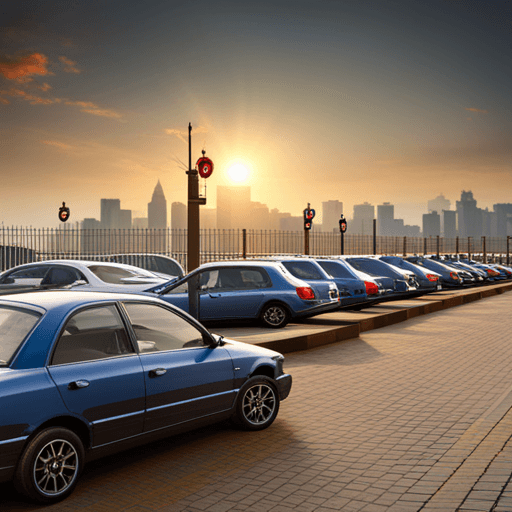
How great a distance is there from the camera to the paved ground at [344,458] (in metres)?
4.57

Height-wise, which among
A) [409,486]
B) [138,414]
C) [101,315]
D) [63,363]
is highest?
[101,315]

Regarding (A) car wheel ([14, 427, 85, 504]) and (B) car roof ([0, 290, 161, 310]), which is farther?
(B) car roof ([0, 290, 161, 310])

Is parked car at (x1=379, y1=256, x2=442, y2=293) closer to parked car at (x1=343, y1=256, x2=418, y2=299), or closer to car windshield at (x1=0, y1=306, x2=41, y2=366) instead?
parked car at (x1=343, y1=256, x2=418, y2=299)

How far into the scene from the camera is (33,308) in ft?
15.9

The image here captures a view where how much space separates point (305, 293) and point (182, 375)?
7.44 meters

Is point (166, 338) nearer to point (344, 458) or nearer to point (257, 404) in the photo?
point (257, 404)

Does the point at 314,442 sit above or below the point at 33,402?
below

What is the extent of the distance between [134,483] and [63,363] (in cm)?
109

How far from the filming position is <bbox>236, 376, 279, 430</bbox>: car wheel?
20.3 ft

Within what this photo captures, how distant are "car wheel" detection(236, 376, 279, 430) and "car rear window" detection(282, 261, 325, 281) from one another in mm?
7443

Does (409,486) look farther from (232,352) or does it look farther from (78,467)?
(78,467)

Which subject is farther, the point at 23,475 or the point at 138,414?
the point at 138,414

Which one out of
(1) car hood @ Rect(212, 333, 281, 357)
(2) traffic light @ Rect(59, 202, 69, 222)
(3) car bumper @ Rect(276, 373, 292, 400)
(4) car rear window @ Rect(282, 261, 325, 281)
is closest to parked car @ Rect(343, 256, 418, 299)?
(4) car rear window @ Rect(282, 261, 325, 281)

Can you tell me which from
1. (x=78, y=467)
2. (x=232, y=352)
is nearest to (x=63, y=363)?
(x=78, y=467)
